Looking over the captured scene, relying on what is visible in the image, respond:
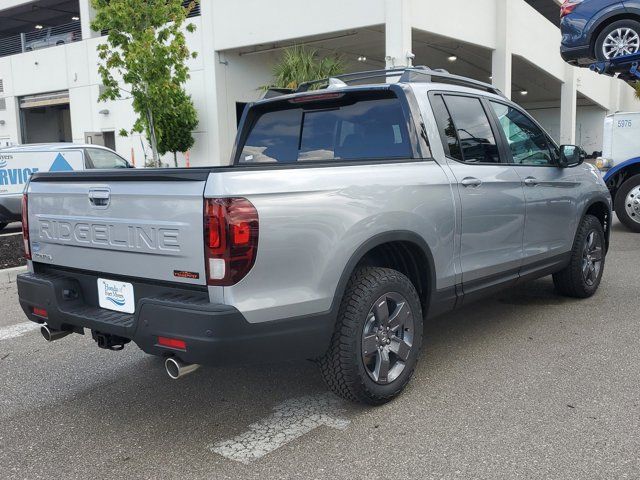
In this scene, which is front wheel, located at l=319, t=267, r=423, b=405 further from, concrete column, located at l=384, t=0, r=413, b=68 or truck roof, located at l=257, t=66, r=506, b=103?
concrete column, located at l=384, t=0, r=413, b=68

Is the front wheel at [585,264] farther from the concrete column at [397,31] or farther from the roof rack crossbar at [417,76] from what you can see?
the concrete column at [397,31]

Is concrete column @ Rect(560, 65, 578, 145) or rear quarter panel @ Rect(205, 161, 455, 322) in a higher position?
concrete column @ Rect(560, 65, 578, 145)

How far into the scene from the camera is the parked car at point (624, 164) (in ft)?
33.8

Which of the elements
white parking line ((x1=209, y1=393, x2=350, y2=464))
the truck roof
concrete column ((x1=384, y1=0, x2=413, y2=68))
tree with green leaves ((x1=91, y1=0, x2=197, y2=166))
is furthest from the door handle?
concrete column ((x1=384, y1=0, x2=413, y2=68))

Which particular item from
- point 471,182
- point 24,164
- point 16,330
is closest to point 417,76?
point 471,182

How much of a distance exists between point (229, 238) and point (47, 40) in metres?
26.7

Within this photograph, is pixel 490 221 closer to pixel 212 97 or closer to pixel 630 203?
pixel 630 203

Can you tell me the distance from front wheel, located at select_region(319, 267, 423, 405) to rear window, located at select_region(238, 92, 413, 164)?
99 cm

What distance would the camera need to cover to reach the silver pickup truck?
2.92 metres

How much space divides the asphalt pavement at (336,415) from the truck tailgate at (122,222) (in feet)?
3.07

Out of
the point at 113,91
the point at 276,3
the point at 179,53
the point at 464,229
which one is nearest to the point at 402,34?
the point at 276,3

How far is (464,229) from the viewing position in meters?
4.17

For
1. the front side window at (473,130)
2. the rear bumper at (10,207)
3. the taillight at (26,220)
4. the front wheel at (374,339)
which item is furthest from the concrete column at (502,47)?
the taillight at (26,220)

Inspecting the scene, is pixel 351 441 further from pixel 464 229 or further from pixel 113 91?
pixel 113 91
